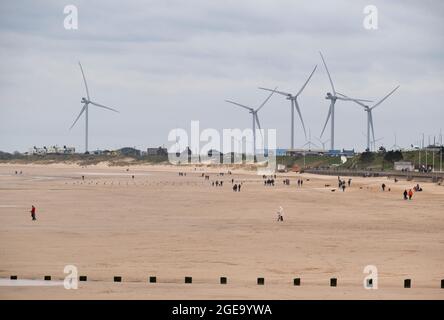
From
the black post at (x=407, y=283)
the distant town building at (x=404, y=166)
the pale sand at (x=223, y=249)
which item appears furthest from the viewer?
the distant town building at (x=404, y=166)

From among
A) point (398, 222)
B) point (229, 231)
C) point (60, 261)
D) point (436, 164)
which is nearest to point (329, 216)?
point (398, 222)

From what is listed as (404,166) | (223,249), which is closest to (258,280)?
(223,249)

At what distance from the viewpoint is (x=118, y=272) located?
27.6m

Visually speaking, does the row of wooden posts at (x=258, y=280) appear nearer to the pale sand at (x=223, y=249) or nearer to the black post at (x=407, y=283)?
the black post at (x=407, y=283)

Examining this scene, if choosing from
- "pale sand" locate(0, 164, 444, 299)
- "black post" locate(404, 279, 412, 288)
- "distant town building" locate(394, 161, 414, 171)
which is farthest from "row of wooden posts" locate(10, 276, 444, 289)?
"distant town building" locate(394, 161, 414, 171)

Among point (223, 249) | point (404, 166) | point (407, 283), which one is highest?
point (404, 166)

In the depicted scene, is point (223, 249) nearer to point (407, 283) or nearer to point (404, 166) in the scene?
point (407, 283)

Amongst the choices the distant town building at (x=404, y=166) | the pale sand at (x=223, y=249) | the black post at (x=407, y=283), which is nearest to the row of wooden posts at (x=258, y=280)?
the black post at (x=407, y=283)

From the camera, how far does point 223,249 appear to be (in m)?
34.8

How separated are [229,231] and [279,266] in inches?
554

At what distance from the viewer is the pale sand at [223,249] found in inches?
929

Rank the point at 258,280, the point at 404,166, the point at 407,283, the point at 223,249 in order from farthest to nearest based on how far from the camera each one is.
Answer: the point at 404,166 → the point at 223,249 → the point at 258,280 → the point at 407,283

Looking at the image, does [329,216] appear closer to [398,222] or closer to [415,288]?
[398,222]

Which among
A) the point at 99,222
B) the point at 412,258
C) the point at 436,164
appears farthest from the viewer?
the point at 436,164
